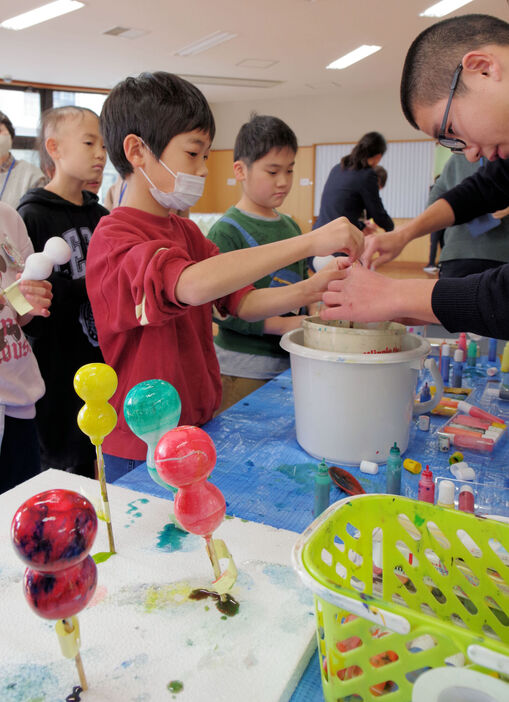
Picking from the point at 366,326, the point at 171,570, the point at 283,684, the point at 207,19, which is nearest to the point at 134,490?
the point at 171,570

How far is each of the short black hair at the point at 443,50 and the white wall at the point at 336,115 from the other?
891 centimetres

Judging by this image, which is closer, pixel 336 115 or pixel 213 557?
pixel 213 557

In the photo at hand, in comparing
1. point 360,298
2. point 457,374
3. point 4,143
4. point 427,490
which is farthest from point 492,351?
point 4,143

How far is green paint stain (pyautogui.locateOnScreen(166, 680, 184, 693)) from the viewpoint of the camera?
55 cm

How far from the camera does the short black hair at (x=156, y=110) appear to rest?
113 centimetres

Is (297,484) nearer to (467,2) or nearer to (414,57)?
(414,57)

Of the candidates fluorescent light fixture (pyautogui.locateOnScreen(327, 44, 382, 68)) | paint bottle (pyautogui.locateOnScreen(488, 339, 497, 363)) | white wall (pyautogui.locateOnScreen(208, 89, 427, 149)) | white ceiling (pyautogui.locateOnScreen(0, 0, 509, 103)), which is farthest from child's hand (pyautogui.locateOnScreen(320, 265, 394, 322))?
white wall (pyautogui.locateOnScreen(208, 89, 427, 149))

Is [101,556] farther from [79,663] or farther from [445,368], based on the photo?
[445,368]

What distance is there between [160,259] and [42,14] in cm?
535

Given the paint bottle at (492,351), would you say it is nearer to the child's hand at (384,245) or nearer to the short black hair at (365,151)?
the child's hand at (384,245)

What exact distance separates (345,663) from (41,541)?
0.31m

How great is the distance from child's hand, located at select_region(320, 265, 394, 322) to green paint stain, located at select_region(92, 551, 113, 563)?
2.11 ft

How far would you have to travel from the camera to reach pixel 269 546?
781mm

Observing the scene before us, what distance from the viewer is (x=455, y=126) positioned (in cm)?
105
